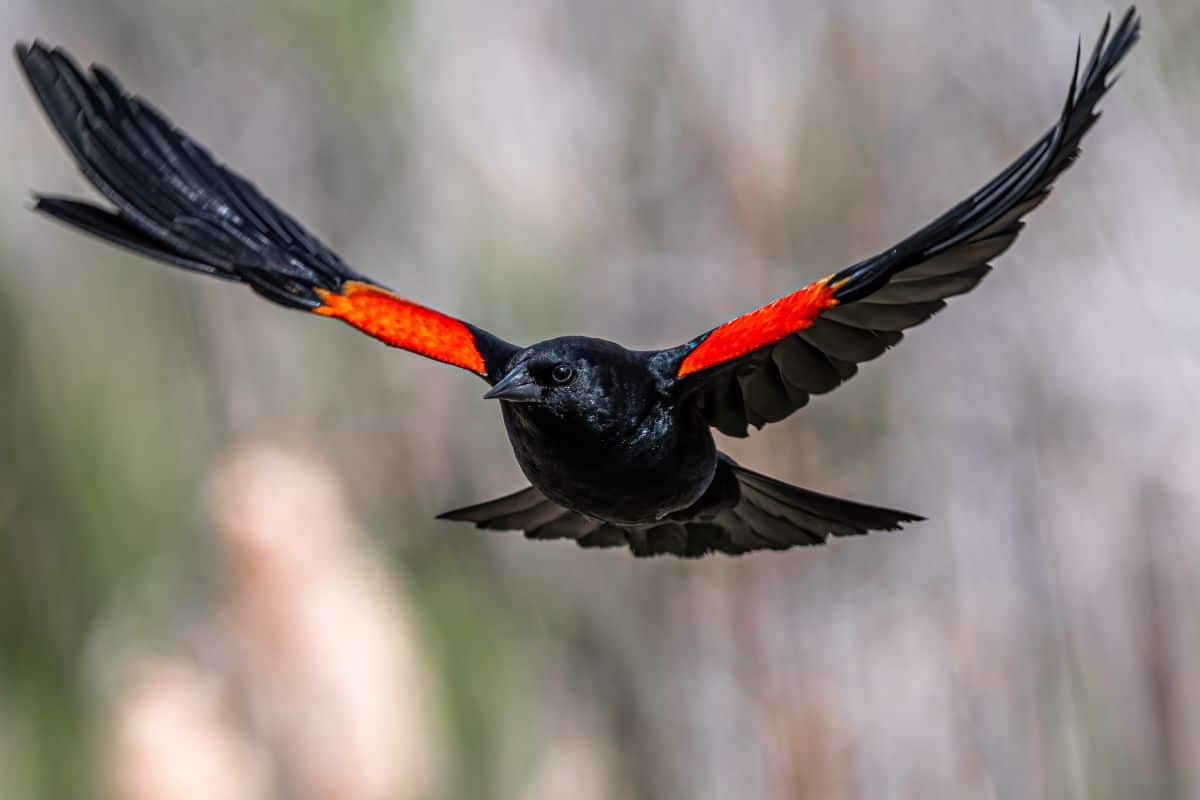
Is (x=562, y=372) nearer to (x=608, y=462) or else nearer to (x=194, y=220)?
(x=608, y=462)

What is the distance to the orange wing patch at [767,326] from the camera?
2266 mm

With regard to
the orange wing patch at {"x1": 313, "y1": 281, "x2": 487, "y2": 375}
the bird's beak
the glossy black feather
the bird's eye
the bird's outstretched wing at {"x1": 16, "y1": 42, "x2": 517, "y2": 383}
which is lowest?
the glossy black feather

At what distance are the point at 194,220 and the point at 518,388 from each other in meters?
0.97

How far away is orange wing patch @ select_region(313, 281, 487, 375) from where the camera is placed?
2.65 meters

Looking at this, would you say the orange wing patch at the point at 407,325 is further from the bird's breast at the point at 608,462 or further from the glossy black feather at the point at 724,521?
the glossy black feather at the point at 724,521

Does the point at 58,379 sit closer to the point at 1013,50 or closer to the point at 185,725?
the point at 185,725

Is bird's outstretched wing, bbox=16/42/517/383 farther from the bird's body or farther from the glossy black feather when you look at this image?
the glossy black feather

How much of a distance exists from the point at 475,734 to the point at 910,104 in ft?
11.4

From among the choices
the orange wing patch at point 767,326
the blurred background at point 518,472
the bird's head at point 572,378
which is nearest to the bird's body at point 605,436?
the bird's head at point 572,378

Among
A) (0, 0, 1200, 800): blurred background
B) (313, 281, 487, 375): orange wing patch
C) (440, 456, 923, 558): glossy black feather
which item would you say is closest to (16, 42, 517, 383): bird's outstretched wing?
(313, 281, 487, 375): orange wing patch

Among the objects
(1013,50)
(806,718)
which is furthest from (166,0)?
(806,718)

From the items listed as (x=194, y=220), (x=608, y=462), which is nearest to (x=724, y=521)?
(x=608, y=462)

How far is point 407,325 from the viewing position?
2.71 metres

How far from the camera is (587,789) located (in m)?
6.79
